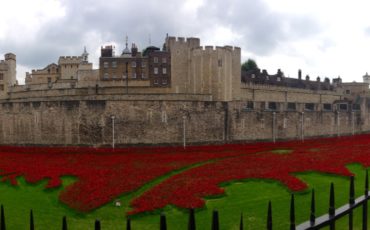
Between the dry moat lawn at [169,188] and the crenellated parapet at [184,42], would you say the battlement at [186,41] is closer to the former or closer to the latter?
the crenellated parapet at [184,42]

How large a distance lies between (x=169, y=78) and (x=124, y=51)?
64.2 feet

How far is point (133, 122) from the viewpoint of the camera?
38.0 metres

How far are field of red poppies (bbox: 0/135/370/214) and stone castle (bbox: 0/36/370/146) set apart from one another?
22.8 feet

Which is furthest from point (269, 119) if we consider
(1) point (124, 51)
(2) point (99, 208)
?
(1) point (124, 51)

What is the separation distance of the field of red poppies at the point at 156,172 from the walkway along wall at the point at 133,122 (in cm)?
633

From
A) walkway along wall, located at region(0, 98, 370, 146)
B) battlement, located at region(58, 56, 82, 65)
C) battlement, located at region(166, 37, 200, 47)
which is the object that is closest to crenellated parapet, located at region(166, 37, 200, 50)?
battlement, located at region(166, 37, 200, 47)

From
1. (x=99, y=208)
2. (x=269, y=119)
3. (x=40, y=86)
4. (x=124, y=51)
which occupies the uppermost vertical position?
(x=124, y=51)

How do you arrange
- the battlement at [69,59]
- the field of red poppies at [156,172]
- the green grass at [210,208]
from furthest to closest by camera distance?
the battlement at [69,59]
the field of red poppies at [156,172]
the green grass at [210,208]

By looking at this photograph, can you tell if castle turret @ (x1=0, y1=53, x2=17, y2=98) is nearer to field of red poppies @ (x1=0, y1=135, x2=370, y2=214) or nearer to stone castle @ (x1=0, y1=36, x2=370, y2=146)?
stone castle @ (x1=0, y1=36, x2=370, y2=146)

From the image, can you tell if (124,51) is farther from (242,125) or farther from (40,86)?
(242,125)

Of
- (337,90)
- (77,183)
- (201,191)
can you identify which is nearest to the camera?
(201,191)

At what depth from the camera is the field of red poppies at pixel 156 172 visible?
55.9 ft

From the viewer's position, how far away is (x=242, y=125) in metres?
41.9

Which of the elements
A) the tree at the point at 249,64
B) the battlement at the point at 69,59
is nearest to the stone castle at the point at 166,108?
the battlement at the point at 69,59
